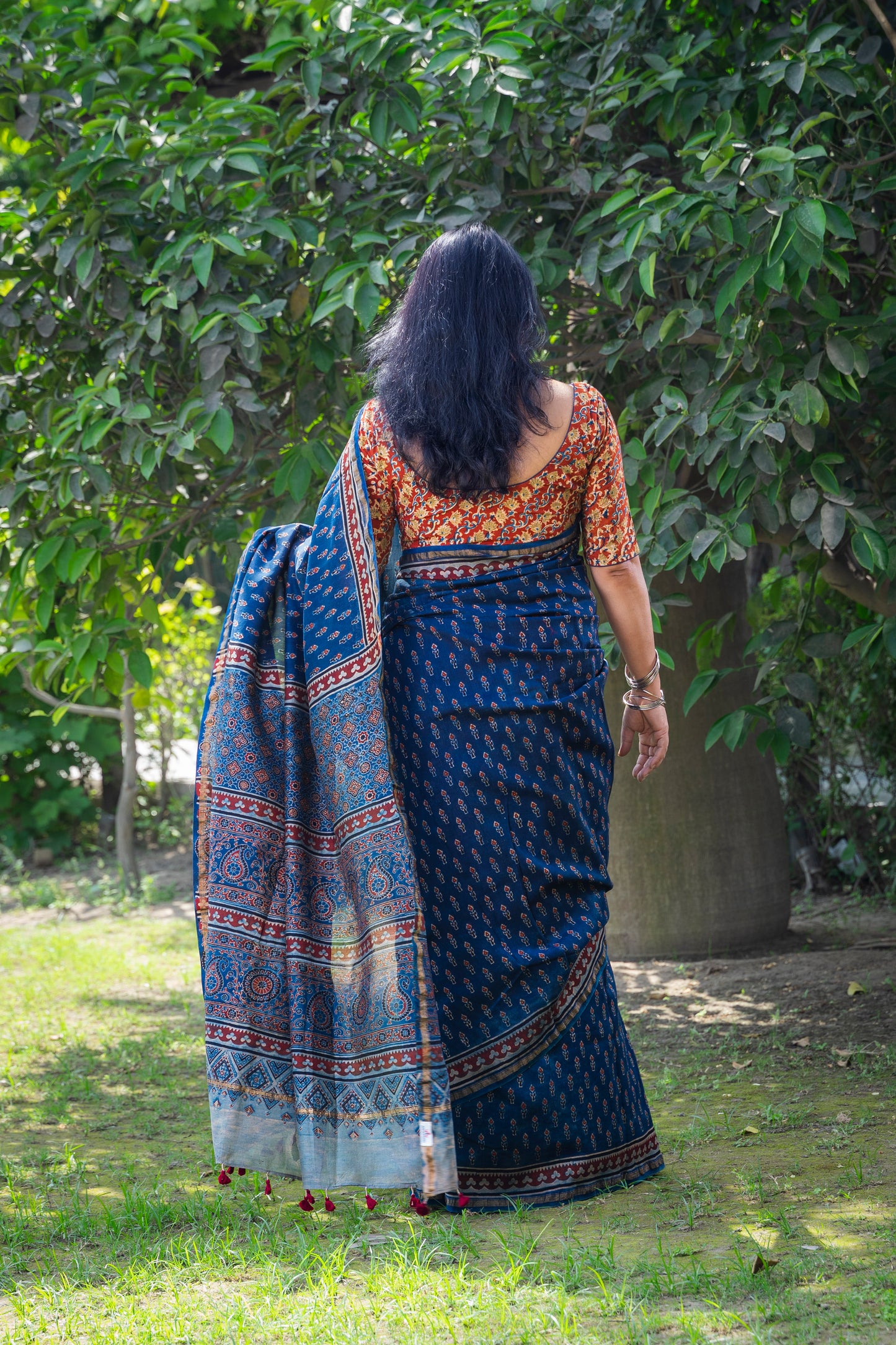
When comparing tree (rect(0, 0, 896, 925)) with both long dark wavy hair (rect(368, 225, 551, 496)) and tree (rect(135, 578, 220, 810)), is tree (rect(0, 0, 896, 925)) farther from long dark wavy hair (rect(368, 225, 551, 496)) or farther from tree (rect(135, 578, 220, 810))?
tree (rect(135, 578, 220, 810))

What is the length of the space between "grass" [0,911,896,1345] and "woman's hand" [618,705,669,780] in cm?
87

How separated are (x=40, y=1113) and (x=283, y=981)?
152 cm

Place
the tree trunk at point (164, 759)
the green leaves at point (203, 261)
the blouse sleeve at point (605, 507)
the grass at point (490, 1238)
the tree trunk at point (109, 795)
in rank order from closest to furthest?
1. the grass at point (490, 1238)
2. the blouse sleeve at point (605, 507)
3. the green leaves at point (203, 261)
4. the tree trunk at point (164, 759)
5. the tree trunk at point (109, 795)

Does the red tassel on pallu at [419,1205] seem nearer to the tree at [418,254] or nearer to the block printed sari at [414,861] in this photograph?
the block printed sari at [414,861]

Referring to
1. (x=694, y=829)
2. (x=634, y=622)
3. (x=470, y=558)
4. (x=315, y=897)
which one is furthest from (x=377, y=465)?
(x=694, y=829)

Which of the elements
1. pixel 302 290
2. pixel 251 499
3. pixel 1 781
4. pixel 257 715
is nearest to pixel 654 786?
pixel 251 499

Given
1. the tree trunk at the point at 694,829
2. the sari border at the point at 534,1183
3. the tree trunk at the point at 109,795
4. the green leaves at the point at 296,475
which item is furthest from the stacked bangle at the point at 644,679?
the tree trunk at the point at 109,795

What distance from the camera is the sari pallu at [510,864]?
2.70m

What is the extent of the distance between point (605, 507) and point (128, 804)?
5643 millimetres

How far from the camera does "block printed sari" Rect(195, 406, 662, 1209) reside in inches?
103

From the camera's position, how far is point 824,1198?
101 inches

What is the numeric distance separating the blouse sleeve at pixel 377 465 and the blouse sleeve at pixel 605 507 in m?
0.42

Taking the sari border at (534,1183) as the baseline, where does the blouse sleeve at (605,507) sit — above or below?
above

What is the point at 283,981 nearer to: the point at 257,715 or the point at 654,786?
the point at 257,715
